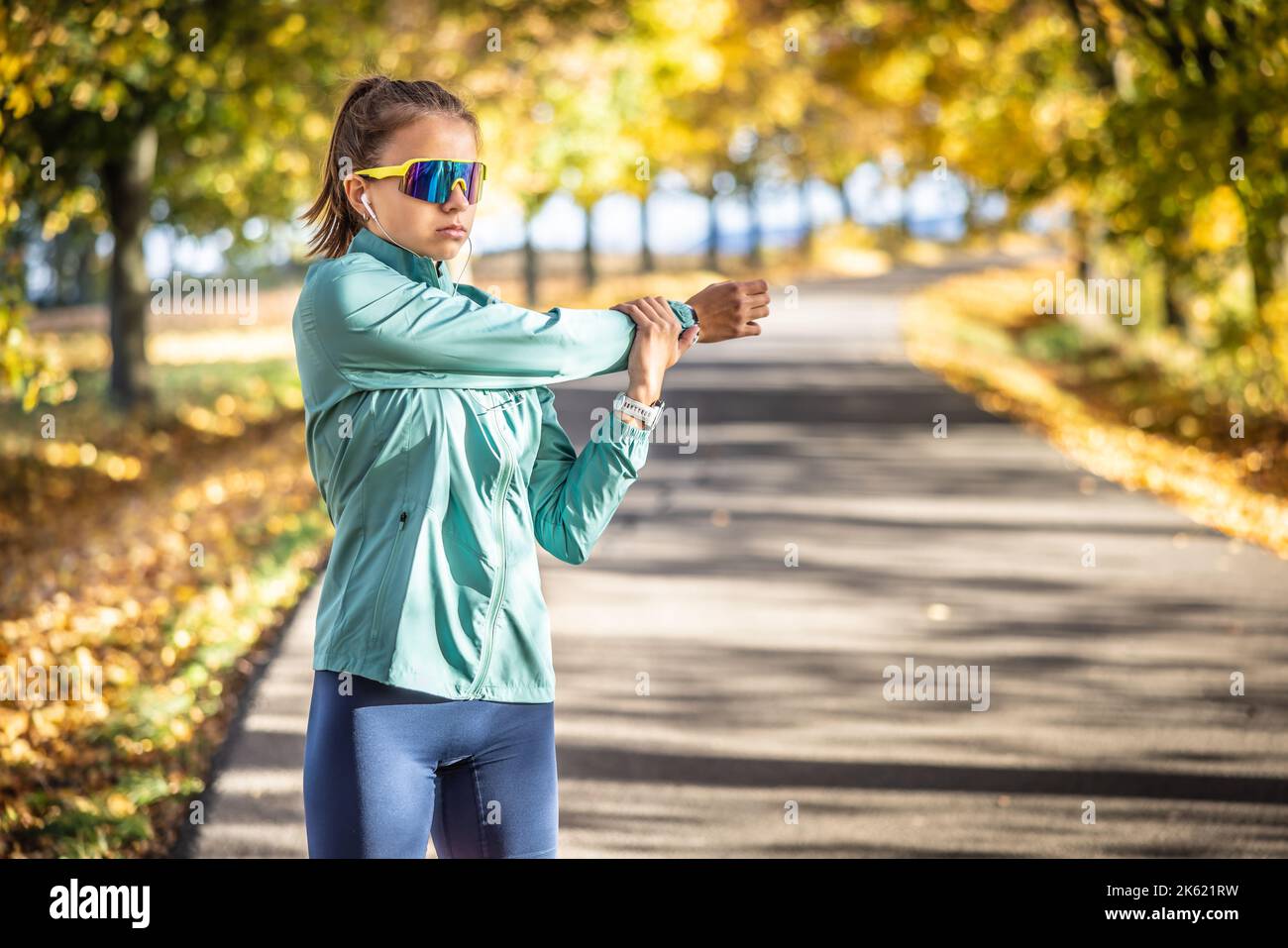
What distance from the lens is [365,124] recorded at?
7.66 ft

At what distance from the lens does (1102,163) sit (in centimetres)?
1402

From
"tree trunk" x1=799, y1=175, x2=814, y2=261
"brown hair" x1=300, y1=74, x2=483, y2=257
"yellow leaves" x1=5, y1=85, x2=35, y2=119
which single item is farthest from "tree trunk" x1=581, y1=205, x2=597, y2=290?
"brown hair" x1=300, y1=74, x2=483, y2=257

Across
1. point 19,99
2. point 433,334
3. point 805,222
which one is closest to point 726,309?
point 433,334

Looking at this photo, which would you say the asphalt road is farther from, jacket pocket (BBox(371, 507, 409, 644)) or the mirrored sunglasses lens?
the mirrored sunglasses lens

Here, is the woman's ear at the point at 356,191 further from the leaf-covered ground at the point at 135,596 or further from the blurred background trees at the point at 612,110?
the leaf-covered ground at the point at 135,596

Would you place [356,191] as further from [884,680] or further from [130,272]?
[130,272]

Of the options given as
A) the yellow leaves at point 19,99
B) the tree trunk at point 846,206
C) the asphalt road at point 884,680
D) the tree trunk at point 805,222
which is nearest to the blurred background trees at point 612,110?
the yellow leaves at point 19,99

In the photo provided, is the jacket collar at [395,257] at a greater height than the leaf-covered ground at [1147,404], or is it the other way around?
the leaf-covered ground at [1147,404]

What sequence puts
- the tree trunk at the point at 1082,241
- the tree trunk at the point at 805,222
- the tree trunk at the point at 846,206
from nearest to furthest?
the tree trunk at the point at 1082,241, the tree trunk at the point at 805,222, the tree trunk at the point at 846,206

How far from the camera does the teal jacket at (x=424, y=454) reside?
7.29 feet

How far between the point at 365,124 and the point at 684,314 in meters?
0.62

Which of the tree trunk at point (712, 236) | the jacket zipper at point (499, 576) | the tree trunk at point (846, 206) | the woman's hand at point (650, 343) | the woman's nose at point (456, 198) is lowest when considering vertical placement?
the jacket zipper at point (499, 576)
